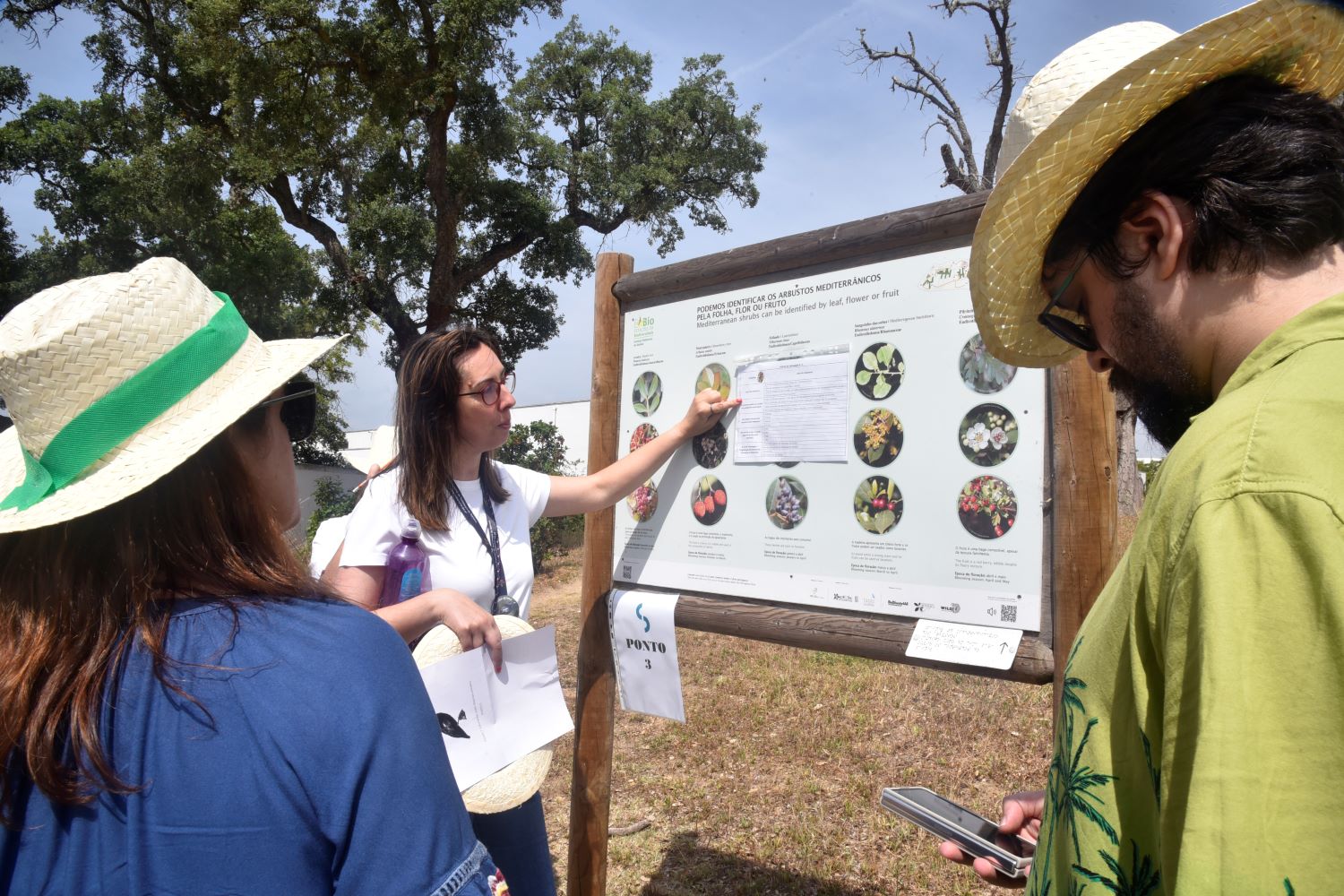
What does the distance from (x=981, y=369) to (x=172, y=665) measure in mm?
1845

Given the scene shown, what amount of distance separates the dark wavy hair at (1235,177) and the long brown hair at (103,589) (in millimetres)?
A: 1188

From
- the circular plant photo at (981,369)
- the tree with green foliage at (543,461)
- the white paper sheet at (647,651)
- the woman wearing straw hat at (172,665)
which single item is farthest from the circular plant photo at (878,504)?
the tree with green foliage at (543,461)

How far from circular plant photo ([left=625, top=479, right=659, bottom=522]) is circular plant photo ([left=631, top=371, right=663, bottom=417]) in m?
0.26

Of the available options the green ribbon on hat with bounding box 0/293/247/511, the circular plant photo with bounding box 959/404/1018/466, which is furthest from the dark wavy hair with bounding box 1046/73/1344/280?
the green ribbon on hat with bounding box 0/293/247/511

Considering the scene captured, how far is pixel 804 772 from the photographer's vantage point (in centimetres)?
476

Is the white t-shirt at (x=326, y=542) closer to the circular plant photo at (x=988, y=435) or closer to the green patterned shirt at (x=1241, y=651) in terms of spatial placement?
the circular plant photo at (x=988, y=435)

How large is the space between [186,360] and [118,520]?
0.24m

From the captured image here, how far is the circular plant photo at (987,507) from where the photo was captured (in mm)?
2072

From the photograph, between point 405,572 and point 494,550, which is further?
point 494,550

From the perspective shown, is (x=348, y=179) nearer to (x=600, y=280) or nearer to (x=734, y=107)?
(x=734, y=107)

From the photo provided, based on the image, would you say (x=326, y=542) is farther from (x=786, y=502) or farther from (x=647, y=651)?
(x=786, y=502)

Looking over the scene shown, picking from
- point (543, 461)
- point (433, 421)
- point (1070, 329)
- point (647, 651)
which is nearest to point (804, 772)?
point (647, 651)

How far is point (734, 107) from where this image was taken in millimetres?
21078

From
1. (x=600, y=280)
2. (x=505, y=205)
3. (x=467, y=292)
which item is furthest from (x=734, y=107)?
(x=600, y=280)
